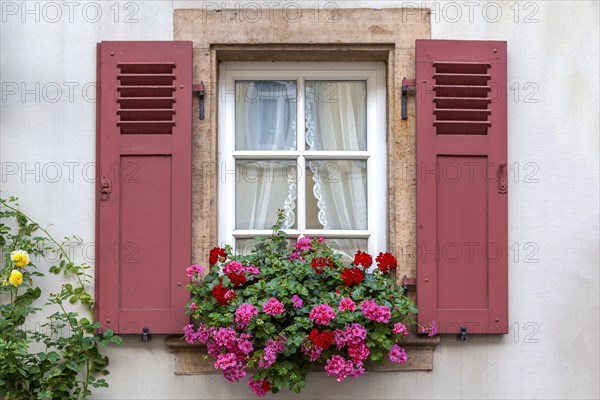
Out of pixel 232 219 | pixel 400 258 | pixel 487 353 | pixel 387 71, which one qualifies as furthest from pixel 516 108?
pixel 232 219

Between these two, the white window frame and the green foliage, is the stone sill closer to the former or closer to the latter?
the green foliage

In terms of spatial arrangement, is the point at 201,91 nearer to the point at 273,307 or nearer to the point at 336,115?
the point at 336,115

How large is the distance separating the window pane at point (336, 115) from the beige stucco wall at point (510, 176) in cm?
46

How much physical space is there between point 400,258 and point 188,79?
1.51 m

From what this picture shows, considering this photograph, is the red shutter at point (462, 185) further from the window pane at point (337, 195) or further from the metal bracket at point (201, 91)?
the metal bracket at point (201, 91)

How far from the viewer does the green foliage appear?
4.74m

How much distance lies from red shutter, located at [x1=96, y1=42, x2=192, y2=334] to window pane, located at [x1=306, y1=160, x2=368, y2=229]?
731 mm

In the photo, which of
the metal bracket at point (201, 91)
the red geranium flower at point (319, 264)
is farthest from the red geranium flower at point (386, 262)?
the metal bracket at point (201, 91)

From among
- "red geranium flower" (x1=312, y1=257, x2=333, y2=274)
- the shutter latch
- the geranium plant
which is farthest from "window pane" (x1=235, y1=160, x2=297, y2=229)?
the shutter latch

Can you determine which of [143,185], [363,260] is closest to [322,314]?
[363,260]

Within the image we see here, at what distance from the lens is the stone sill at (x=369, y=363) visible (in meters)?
4.86

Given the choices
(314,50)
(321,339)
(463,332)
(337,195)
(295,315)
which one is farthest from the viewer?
(337,195)

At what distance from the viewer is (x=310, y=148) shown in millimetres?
5199

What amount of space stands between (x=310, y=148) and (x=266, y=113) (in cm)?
33
